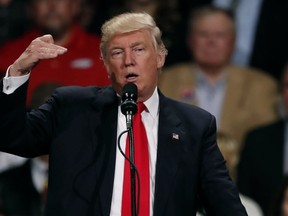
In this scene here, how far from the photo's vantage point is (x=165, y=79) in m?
6.47

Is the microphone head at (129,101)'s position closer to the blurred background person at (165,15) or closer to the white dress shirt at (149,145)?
the white dress shirt at (149,145)

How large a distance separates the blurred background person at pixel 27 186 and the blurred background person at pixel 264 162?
4.50 feet

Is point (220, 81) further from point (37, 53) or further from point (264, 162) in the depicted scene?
point (37, 53)

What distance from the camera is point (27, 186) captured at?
16.3 feet

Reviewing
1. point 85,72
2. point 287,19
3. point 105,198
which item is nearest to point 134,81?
point 105,198

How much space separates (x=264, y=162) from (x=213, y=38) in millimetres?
1035

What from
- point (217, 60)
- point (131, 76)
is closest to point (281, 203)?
point (217, 60)

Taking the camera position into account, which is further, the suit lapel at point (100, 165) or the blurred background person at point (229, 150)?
the blurred background person at point (229, 150)

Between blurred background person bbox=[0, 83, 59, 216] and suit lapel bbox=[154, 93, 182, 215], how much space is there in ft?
5.30

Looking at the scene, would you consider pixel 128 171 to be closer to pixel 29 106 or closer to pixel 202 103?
pixel 29 106

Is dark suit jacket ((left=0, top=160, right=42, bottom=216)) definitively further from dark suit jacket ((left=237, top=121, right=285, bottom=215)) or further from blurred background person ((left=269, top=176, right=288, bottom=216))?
dark suit jacket ((left=237, top=121, right=285, bottom=215))

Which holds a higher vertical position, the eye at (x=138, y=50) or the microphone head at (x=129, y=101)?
the eye at (x=138, y=50)

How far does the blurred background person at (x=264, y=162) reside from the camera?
5.84 meters

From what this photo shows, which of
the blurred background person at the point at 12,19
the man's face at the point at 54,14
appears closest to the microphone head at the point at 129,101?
the man's face at the point at 54,14
